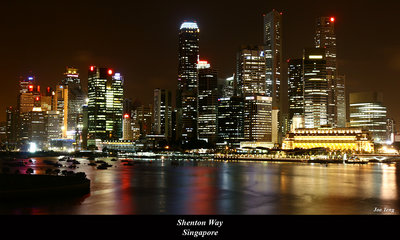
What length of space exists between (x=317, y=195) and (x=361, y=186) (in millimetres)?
15269

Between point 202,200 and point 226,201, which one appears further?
point 202,200

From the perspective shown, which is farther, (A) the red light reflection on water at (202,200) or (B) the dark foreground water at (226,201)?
(A) the red light reflection on water at (202,200)

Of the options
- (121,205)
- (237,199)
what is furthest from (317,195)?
(121,205)

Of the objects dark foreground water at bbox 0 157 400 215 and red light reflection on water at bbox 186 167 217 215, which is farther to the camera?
red light reflection on water at bbox 186 167 217 215

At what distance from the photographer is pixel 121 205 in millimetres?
39969

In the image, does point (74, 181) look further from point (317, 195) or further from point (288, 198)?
point (317, 195)

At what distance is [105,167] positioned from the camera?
10144 cm
